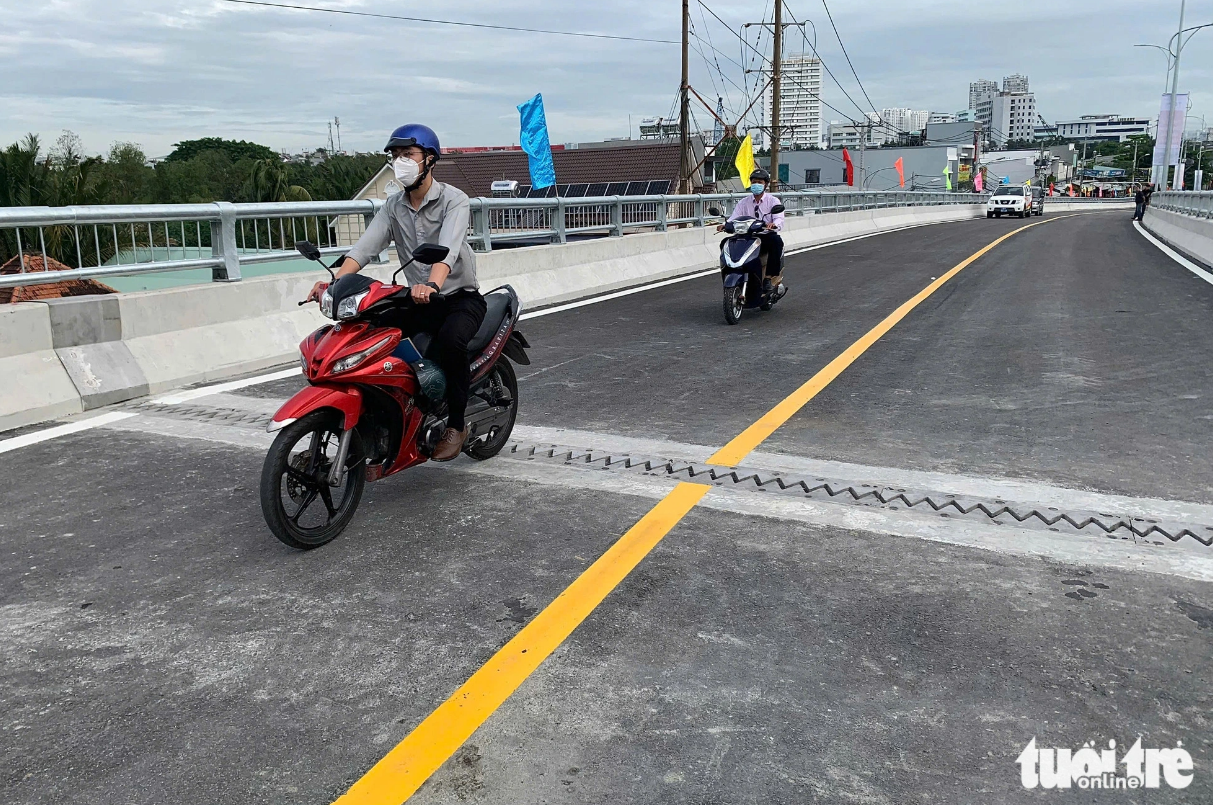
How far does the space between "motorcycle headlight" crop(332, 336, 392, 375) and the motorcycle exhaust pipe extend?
1.01 feet

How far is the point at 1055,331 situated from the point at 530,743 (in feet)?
29.4

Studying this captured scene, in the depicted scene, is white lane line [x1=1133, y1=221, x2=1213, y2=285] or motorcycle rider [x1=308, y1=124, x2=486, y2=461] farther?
white lane line [x1=1133, y1=221, x2=1213, y2=285]

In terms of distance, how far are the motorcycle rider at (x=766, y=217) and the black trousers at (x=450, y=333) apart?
23.4 ft

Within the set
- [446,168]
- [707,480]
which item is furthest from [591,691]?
[446,168]

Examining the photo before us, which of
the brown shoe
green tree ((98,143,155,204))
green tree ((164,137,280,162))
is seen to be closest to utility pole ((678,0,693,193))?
the brown shoe

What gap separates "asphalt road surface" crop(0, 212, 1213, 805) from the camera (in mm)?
2891

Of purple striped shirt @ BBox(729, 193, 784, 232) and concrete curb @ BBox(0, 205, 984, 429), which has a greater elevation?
purple striped shirt @ BBox(729, 193, 784, 232)

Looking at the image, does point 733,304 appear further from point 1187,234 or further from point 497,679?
point 1187,234

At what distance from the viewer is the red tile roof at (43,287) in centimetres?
772

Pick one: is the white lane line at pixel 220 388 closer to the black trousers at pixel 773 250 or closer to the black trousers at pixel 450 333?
the black trousers at pixel 450 333

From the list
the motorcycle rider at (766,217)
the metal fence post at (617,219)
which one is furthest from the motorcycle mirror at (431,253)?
the metal fence post at (617,219)

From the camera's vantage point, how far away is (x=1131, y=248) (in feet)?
74.7

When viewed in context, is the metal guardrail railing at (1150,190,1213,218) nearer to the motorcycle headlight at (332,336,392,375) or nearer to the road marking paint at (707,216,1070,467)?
the road marking paint at (707,216,1070,467)

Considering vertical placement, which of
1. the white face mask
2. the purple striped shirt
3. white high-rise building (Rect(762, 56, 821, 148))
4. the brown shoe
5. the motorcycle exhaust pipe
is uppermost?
white high-rise building (Rect(762, 56, 821, 148))
